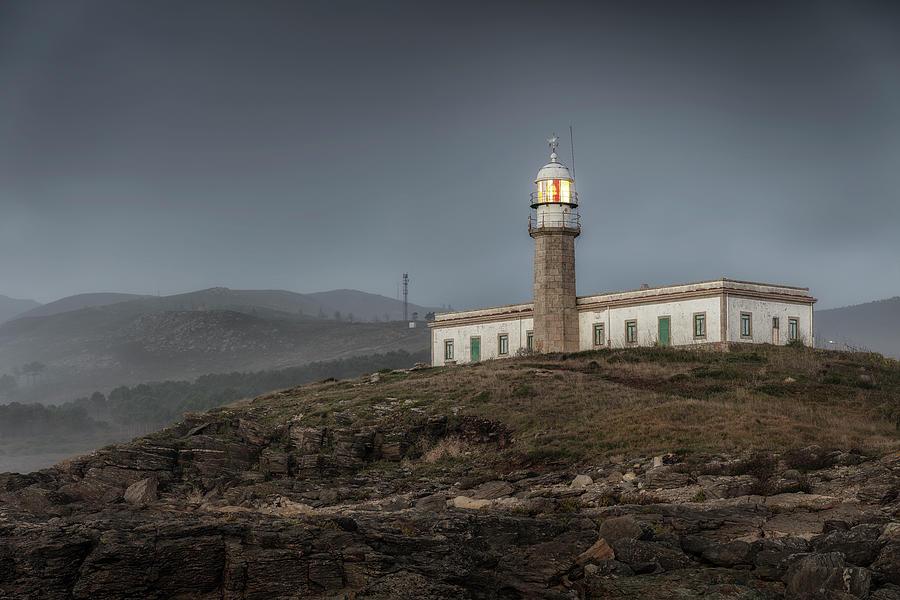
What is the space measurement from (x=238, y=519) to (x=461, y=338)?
152ft

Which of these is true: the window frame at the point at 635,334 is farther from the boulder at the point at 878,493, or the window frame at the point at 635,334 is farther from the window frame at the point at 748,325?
the boulder at the point at 878,493

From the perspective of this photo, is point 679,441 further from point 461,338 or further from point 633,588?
point 461,338

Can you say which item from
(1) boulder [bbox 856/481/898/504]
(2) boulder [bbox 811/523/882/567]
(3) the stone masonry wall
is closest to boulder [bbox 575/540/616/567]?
(2) boulder [bbox 811/523/882/567]

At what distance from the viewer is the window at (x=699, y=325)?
56.7m

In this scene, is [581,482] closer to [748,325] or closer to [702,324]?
[702,324]

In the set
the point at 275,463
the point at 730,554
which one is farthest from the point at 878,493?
the point at 275,463

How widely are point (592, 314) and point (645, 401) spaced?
1910 cm

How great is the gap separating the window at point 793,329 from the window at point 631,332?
31.5 ft

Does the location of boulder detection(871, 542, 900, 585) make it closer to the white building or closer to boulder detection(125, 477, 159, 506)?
boulder detection(125, 477, 159, 506)

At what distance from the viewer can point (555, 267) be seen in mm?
62844

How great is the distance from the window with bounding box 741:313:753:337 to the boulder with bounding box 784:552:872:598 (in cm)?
3945

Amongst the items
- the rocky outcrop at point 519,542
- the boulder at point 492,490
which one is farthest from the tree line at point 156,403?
the rocky outcrop at point 519,542

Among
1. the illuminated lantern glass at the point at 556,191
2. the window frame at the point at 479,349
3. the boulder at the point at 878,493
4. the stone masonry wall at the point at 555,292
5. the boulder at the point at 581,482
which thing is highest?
the illuminated lantern glass at the point at 556,191

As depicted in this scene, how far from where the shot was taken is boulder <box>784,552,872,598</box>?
17.6m
